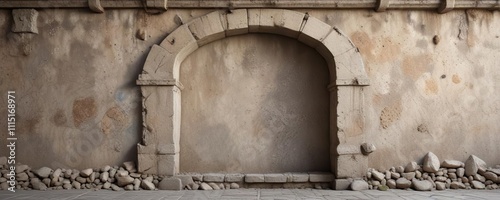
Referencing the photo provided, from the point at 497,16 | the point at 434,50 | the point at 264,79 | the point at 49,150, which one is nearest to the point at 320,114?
the point at 264,79

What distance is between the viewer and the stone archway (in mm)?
4789

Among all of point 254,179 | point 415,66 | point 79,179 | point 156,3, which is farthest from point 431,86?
point 79,179

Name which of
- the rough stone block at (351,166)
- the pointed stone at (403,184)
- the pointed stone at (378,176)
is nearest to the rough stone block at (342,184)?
the rough stone block at (351,166)

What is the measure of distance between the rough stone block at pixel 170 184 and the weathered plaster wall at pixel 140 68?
1.90 feet

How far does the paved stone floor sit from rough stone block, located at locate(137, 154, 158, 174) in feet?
1.09

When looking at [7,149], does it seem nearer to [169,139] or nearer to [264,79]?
[169,139]

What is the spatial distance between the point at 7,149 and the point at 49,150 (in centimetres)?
57

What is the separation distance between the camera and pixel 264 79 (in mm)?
5254

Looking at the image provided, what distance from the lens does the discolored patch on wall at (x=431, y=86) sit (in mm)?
4957

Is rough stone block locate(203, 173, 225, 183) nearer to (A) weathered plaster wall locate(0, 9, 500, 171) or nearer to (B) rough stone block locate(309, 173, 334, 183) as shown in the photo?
(A) weathered plaster wall locate(0, 9, 500, 171)

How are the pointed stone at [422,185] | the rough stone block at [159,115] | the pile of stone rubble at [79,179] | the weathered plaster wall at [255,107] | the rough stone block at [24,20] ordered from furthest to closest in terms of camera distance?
→ the weathered plaster wall at [255,107] → the rough stone block at [24,20] → the rough stone block at [159,115] → the pile of stone rubble at [79,179] → the pointed stone at [422,185]

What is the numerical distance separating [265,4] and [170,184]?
2.69 meters

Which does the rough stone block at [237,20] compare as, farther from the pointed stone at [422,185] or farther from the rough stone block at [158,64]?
the pointed stone at [422,185]

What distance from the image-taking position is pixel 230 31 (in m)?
4.99
